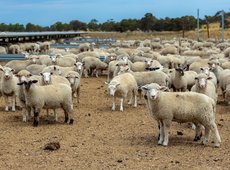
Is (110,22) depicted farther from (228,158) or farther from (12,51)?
(228,158)

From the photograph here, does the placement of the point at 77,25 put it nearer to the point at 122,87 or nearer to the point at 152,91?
the point at 122,87

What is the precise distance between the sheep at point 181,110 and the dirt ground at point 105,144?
40 cm

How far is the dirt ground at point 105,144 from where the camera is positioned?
8.90 m

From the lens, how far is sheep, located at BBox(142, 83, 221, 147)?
9922mm

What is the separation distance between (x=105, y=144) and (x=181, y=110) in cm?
193

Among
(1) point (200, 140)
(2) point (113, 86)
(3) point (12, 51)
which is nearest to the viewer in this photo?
(1) point (200, 140)

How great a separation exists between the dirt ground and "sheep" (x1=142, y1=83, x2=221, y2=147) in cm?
40

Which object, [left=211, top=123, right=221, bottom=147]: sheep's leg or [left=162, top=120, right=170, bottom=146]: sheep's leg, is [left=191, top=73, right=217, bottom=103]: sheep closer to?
[left=211, top=123, right=221, bottom=147]: sheep's leg

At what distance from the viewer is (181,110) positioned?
1001 centimetres

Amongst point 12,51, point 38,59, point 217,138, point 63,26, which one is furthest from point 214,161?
point 63,26

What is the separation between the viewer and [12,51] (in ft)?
138

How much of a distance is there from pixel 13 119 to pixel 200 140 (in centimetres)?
570

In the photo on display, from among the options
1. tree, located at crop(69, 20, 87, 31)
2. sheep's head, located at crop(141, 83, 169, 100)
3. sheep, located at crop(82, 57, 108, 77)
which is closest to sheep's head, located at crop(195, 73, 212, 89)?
sheep's head, located at crop(141, 83, 169, 100)

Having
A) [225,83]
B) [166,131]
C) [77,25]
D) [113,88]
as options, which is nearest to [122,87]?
[113,88]
